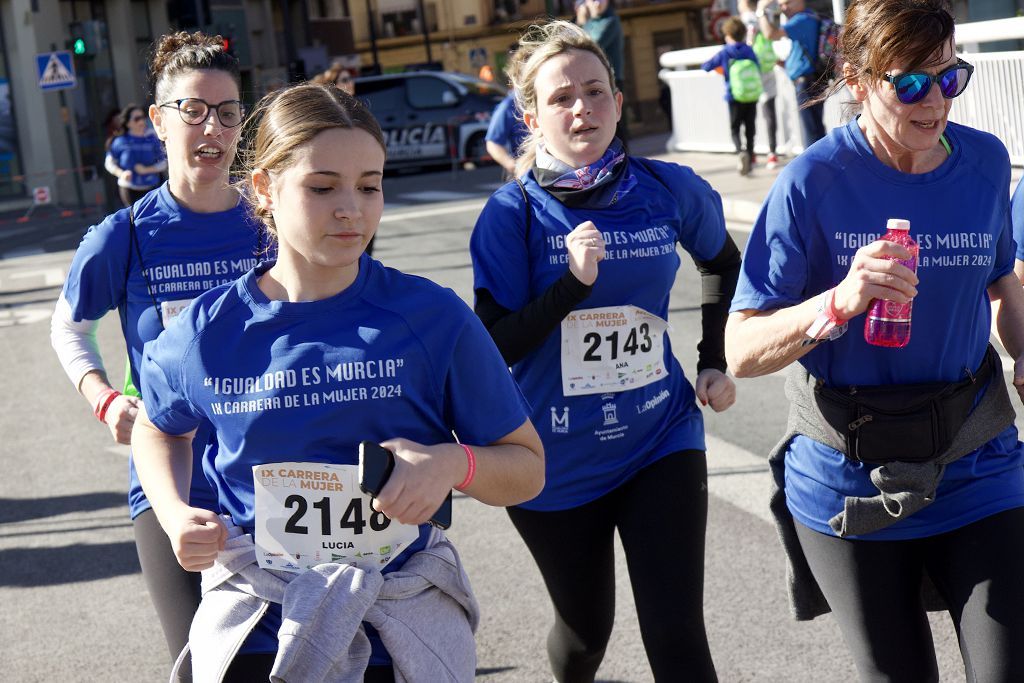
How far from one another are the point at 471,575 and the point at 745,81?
43.2 feet

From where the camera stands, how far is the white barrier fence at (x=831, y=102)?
13.8m

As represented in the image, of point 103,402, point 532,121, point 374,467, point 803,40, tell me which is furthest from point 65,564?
point 803,40

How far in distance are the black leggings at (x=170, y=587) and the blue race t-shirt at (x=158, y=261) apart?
543mm

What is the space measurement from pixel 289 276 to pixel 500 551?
134 inches

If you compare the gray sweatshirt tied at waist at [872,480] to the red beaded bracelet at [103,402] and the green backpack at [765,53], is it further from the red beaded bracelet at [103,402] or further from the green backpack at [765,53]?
the green backpack at [765,53]

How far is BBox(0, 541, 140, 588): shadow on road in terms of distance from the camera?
6.08m

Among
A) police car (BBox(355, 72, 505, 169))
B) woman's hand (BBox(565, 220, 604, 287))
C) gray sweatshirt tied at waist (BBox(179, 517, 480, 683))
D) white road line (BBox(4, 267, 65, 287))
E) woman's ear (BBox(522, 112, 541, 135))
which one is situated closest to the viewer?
gray sweatshirt tied at waist (BBox(179, 517, 480, 683))

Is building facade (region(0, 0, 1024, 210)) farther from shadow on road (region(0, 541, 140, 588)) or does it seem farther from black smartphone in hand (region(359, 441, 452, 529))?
black smartphone in hand (region(359, 441, 452, 529))

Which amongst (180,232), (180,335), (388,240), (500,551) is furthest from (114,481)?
(388,240)

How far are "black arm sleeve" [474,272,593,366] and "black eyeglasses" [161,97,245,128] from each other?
2.93ft

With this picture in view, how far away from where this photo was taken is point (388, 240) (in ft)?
54.1

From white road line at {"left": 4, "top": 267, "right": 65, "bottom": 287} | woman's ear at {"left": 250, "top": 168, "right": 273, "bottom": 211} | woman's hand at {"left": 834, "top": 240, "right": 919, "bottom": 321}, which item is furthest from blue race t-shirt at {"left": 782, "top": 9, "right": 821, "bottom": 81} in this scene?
woman's ear at {"left": 250, "top": 168, "right": 273, "bottom": 211}

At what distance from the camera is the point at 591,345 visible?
3.78 meters

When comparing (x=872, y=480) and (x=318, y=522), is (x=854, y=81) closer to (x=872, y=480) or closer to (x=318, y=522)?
(x=872, y=480)
